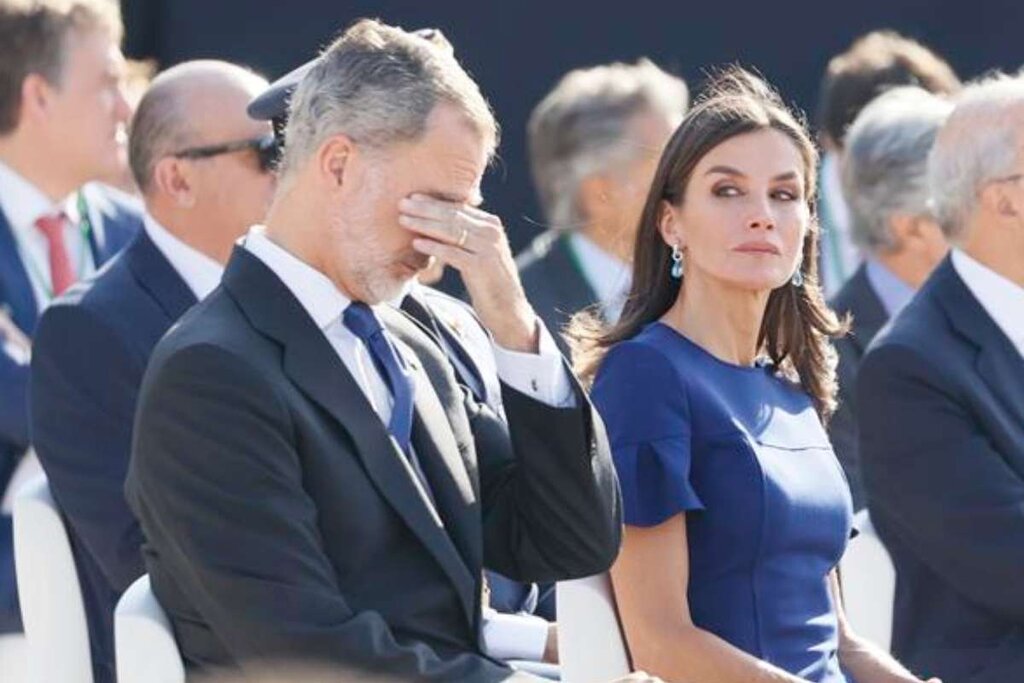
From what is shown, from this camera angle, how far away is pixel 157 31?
916cm

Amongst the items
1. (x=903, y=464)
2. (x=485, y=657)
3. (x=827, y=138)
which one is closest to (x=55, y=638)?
(x=485, y=657)

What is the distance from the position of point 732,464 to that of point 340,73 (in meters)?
1.01

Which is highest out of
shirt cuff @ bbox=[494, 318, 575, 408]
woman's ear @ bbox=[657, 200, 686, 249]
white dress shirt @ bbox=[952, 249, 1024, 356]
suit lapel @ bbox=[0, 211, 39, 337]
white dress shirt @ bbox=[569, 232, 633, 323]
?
woman's ear @ bbox=[657, 200, 686, 249]

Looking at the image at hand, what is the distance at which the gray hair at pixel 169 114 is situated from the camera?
5695mm

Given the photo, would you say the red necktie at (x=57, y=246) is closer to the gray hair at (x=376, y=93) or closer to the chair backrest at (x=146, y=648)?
the gray hair at (x=376, y=93)

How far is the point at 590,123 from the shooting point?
7.55 meters

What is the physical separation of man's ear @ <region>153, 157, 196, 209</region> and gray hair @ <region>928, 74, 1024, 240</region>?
62.7 inches

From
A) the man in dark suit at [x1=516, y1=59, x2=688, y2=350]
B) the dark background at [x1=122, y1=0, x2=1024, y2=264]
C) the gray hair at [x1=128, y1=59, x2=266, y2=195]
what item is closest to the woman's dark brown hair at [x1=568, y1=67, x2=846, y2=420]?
the gray hair at [x1=128, y1=59, x2=266, y2=195]

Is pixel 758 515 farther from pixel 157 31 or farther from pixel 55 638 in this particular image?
pixel 157 31

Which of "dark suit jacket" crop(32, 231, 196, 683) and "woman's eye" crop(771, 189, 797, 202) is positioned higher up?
"woman's eye" crop(771, 189, 797, 202)

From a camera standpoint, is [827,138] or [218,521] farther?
[827,138]

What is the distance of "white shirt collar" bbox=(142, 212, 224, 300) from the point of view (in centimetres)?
547

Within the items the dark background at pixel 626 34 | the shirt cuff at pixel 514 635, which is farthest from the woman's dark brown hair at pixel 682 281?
the dark background at pixel 626 34

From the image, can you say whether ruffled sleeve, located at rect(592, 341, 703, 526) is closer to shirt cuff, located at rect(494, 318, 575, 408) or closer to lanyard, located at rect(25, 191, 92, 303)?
shirt cuff, located at rect(494, 318, 575, 408)
